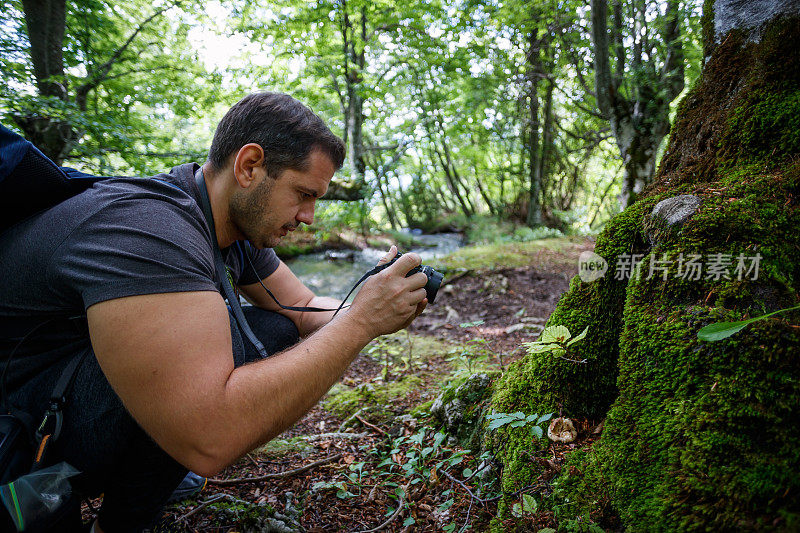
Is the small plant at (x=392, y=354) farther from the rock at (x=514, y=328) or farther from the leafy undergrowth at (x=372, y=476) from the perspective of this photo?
the rock at (x=514, y=328)

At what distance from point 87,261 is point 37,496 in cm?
76

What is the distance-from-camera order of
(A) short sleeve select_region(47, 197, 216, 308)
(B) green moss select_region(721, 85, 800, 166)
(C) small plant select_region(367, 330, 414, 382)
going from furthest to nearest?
(C) small plant select_region(367, 330, 414, 382), (B) green moss select_region(721, 85, 800, 166), (A) short sleeve select_region(47, 197, 216, 308)

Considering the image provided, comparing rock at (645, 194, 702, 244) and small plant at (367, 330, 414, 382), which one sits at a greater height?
rock at (645, 194, 702, 244)

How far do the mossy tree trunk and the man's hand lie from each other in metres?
0.62

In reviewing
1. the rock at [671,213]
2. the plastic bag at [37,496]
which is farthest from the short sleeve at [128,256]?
the rock at [671,213]

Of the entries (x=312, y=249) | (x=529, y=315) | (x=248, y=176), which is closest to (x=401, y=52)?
(x=312, y=249)

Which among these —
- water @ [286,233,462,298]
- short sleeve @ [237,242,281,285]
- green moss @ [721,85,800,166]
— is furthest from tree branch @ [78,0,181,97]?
green moss @ [721,85,800,166]

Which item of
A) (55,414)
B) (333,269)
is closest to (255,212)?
(55,414)

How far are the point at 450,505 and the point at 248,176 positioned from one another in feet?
5.80

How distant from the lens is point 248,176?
1935mm

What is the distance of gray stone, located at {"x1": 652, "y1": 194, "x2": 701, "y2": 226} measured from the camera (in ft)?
4.63

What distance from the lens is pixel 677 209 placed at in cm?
145

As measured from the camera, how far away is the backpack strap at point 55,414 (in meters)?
1.38

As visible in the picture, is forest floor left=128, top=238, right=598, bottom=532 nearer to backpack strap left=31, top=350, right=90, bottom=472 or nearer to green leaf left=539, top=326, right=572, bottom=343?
green leaf left=539, top=326, right=572, bottom=343
